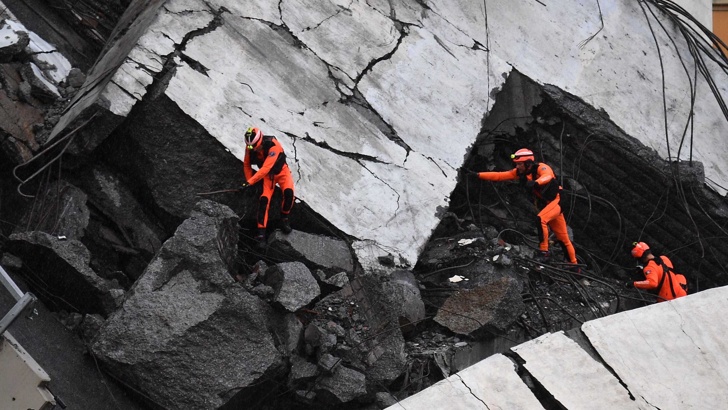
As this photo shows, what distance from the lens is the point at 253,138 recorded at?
282 inches

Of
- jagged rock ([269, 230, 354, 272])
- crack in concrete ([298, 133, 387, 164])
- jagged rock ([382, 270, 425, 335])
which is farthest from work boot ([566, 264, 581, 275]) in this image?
jagged rock ([269, 230, 354, 272])

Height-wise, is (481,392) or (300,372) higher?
(481,392)

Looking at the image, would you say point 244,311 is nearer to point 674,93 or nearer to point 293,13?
point 293,13

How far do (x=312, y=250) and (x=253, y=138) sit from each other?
1.15m

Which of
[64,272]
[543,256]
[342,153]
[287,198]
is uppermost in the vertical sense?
[543,256]

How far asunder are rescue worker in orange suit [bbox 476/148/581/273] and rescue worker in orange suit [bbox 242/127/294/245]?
7.30 ft

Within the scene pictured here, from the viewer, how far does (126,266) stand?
7199 mm

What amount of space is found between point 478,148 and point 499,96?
660mm

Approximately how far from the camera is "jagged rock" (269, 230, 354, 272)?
720 cm

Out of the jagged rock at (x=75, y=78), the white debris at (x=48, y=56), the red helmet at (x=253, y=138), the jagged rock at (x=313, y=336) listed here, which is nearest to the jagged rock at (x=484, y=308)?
the jagged rock at (x=313, y=336)

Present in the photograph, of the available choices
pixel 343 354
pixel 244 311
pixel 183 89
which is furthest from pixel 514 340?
pixel 183 89

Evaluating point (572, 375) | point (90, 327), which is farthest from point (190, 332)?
point (572, 375)

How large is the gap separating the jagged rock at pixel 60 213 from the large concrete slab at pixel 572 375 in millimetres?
3989

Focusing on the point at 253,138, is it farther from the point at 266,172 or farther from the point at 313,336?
the point at 313,336
